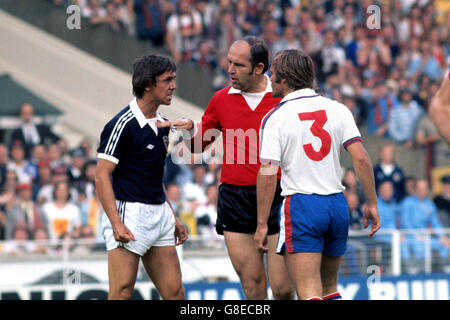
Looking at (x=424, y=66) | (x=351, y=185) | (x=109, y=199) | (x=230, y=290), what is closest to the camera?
(x=109, y=199)

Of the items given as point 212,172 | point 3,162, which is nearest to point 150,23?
point 212,172

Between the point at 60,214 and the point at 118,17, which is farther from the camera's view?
the point at 118,17

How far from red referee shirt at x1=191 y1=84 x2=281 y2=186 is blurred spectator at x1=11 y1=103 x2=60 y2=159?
659 centimetres

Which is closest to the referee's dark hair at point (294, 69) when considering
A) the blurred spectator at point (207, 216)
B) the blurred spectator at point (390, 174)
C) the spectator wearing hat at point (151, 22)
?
the blurred spectator at point (207, 216)

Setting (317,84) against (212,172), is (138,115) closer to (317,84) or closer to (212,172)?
(212,172)

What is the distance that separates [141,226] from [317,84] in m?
9.50

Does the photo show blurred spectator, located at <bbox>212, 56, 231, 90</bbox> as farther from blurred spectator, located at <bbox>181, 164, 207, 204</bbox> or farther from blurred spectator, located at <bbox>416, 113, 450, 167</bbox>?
blurred spectator, located at <bbox>416, 113, 450, 167</bbox>

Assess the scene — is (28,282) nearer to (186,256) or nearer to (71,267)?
(71,267)

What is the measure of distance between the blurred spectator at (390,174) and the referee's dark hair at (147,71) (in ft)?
22.6

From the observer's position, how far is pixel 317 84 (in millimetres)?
15711

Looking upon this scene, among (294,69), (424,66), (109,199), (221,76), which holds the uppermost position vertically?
(424,66)

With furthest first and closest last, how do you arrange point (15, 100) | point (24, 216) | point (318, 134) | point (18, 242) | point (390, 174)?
point (15, 100) → point (390, 174) → point (24, 216) → point (18, 242) → point (318, 134)

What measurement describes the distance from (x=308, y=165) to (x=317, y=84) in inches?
383

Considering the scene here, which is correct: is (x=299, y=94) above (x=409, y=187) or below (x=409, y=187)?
above
